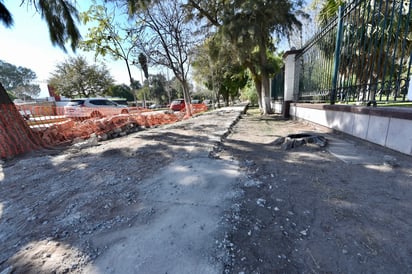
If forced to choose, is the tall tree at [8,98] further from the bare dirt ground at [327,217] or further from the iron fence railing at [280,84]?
the iron fence railing at [280,84]

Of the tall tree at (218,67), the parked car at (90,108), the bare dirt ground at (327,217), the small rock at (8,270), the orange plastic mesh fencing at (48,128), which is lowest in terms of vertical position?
the bare dirt ground at (327,217)

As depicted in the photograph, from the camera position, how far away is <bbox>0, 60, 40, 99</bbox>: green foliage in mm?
62094

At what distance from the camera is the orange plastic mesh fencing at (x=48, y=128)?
450cm

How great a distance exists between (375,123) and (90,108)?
12135 mm

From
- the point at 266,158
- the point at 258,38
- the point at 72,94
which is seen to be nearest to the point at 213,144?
the point at 266,158

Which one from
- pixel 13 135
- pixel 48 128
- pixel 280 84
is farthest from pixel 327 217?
pixel 280 84

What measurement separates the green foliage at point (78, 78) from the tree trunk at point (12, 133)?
92.3 ft

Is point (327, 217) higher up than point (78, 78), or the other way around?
point (78, 78)

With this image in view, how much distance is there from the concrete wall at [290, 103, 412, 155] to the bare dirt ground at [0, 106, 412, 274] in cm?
22

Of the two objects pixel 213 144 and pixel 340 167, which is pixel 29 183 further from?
pixel 340 167

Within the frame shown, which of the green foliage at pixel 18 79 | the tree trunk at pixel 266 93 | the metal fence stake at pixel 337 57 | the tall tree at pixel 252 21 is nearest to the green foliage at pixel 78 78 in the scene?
the tall tree at pixel 252 21

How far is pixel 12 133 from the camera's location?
454 cm

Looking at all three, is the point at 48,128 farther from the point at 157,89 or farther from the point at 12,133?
the point at 157,89

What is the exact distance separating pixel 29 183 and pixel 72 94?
34.8 meters
